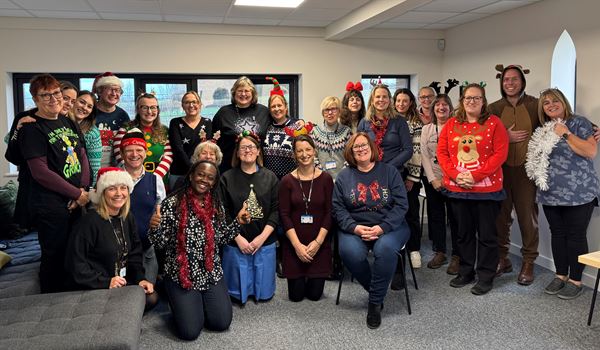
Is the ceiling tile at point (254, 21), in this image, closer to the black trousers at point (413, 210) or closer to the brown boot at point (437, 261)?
the black trousers at point (413, 210)

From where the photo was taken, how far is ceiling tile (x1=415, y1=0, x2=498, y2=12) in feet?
15.3

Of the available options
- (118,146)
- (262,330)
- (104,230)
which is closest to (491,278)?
(262,330)

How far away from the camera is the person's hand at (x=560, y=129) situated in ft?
11.0

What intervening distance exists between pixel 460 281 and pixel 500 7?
9.49 ft

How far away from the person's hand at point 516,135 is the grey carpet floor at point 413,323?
1127 mm

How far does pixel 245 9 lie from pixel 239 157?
226 centimetres

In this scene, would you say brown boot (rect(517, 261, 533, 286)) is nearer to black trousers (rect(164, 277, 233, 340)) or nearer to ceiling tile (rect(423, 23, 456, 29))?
black trousers (rect(164, 277, 233, 340))

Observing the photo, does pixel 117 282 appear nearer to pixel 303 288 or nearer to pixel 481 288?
pixel 303 288

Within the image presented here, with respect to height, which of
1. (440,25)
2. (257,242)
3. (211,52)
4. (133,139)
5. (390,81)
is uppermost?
(440,25)

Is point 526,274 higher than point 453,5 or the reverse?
the reverse

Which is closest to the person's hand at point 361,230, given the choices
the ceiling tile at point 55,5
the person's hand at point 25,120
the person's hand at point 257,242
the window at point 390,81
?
the person's hand at point 257,242

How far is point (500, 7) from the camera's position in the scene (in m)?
4.85

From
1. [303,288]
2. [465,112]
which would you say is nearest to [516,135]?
[465,112]

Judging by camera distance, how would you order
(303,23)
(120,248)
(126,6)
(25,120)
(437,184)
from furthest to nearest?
(303,23) < (126,6) < (437,184) < (120,248) < (25,120)
